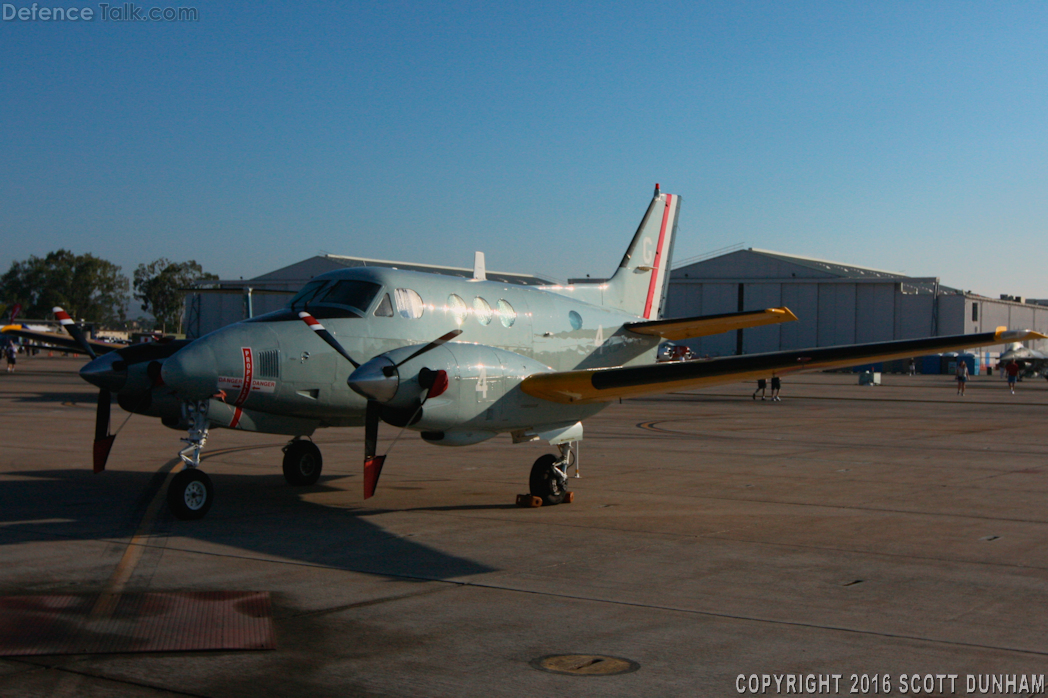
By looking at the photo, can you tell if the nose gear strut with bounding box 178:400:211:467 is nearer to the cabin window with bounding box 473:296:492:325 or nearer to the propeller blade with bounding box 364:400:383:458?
the propeller blade with bounding box 364:400:383:458

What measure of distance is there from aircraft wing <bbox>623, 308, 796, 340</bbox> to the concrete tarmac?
8.20 ft

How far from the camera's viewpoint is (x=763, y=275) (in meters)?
88.7

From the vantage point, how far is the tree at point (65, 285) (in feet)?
466

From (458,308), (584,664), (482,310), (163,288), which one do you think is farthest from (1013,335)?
(163,288)

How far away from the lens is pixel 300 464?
13.8 meters

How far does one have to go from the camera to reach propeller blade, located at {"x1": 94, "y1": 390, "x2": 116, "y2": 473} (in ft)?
37.1

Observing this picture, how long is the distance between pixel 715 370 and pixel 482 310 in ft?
12.6

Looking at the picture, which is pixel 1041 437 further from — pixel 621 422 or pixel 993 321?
pixel 993 321

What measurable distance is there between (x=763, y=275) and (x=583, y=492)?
7959 cm

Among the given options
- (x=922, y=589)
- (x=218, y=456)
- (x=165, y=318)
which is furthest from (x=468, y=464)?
(x=165, y=318)

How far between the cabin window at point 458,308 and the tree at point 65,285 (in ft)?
475

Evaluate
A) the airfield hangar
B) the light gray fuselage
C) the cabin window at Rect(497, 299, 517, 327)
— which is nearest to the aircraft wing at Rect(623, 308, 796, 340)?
the light gray fuselage

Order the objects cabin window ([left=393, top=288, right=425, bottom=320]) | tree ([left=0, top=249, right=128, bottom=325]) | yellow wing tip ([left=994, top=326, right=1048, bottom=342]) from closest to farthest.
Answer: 1. yellow wing tip ([left=994, top=326, right=1048, bottom=342])
2. cabin window ([left=393, top=288, right=425, bottom=320])
3. tree ([left=0, top=249, right=128, bottom=325])

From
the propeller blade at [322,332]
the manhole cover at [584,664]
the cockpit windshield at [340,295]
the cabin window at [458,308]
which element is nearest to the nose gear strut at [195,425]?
the propeller blade at [322,332]
